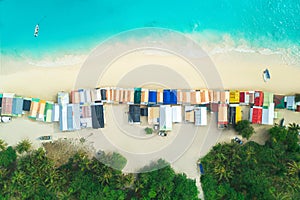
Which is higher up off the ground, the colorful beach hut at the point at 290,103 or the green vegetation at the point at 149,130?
the colorful beach hut at the point at 290,103

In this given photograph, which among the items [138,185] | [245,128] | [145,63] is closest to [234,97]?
[245,128]

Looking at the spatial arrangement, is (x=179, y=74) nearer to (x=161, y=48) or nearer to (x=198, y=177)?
(x=161, y=48)

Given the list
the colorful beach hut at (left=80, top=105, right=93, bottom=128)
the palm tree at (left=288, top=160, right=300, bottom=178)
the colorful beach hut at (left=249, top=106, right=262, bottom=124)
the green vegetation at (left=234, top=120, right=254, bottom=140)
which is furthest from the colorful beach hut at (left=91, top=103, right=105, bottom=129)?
the palm tree at (left=288, top=160, right=300, bottom=178)

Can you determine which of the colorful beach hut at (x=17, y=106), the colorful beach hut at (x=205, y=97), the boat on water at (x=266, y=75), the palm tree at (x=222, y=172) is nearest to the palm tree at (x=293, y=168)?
the palm tree at (x=222, y=172)

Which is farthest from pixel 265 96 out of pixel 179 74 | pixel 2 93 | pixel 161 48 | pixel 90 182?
pixel 2 93

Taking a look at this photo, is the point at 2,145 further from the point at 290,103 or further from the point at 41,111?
the point at 290,103

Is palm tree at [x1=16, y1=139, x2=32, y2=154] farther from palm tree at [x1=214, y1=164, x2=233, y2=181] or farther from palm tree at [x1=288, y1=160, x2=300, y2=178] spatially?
palm tree at [x1=288, y1=160, x2=300, y2=178]

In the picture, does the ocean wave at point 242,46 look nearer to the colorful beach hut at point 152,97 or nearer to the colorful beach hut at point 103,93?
the colorful beach hut at point 152,97
